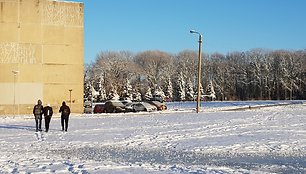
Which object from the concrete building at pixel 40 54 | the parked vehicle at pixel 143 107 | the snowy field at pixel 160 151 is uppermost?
the concrete building at pixel 40 54

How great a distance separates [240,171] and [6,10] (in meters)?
43.0

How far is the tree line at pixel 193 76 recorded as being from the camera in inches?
4375

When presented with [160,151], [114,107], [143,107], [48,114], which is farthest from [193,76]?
[160,151]

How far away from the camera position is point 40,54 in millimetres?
50719

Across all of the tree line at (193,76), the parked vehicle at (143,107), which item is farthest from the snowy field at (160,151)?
the tree line at (193,76)

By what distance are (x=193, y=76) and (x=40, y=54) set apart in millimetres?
77913

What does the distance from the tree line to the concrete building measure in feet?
171

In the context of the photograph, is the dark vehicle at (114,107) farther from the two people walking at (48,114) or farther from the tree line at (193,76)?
the tree line at (193,76)

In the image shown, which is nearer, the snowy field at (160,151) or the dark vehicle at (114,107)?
the snowy field at (160,151)

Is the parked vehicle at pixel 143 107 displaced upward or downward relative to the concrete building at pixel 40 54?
downward

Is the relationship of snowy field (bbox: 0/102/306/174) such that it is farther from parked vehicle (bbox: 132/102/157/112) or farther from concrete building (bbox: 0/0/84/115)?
parked vehicle (bbox: 132/102/157/112)

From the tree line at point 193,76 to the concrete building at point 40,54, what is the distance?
5223 centimetres

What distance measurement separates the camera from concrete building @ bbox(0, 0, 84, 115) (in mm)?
49594

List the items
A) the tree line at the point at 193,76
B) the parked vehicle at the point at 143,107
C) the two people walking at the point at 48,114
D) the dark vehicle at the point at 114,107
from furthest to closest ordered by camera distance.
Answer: the tree line at the point at 193,76
the parked vehicle at the point at 143,107
the dark vehicle at the point at 114,107
the two people walking at the point at 48,114
